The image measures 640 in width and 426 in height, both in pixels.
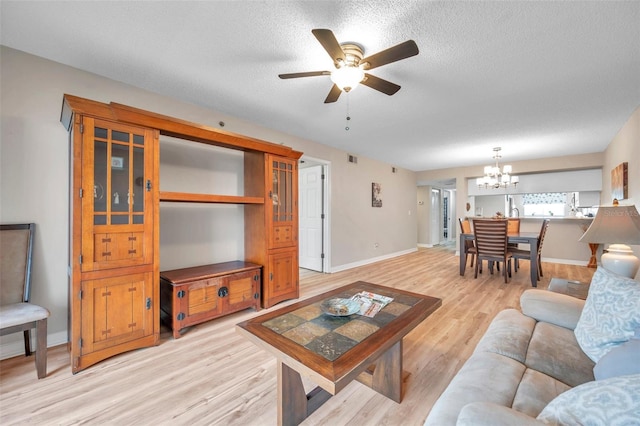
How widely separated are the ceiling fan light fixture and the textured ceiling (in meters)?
0.26

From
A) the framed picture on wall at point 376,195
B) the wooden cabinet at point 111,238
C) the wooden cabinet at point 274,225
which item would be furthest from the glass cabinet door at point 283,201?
the framed picture on wall at point 376,195

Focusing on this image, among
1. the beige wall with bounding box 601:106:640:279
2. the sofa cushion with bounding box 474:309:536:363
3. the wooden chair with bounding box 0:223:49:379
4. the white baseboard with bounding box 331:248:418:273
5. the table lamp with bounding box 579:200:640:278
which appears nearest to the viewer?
the sofa cushion with bounding box 474:309:536:363

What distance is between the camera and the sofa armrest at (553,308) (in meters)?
1.57

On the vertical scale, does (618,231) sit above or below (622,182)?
below

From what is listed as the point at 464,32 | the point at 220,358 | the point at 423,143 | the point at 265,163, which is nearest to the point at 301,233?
the point at 265,163

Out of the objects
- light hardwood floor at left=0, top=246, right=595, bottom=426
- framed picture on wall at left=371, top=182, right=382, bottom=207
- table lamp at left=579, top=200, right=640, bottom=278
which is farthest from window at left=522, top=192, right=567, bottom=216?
light hardwood floor at left=0, top=246, right=595, bottom=426

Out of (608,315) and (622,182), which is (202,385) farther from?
(622,182)

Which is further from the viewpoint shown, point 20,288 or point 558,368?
point 20,288

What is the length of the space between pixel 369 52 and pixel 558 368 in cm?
226

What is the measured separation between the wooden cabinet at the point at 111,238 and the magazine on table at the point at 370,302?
5.80ft

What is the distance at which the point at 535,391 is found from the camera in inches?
39.9

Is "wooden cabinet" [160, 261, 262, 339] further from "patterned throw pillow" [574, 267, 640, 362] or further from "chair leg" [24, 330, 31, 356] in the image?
"patterned throw pillow" [574, 267, 640, 362]

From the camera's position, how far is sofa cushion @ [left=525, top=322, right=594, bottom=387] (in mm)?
1131

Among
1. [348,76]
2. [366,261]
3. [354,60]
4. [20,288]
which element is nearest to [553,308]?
[348,76]
